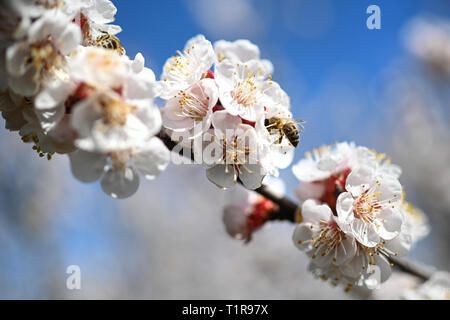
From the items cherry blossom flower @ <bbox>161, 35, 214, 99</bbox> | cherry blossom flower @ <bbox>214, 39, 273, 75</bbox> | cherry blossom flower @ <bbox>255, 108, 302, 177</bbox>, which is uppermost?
cherry blossom flower @ <bbox>214, 39, 273, 75</bbox>

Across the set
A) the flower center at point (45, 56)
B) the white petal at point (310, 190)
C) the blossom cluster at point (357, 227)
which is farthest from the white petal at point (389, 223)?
the flower center at point (45, 56)

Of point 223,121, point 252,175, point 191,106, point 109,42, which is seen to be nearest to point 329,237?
point 252,175

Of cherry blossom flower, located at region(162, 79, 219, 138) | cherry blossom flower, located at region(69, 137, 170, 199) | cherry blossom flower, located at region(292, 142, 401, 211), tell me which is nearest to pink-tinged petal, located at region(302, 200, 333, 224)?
cherry blossom flower, located at region(292, 142, 401, 211)

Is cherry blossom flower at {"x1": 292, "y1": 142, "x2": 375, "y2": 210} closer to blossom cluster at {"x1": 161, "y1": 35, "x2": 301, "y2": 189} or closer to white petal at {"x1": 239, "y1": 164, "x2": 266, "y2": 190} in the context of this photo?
blossom cluster at {"x1": 161, "y1": 35, "x2": 301, "y2": 189}

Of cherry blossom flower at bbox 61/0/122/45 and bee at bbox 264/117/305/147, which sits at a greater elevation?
cherry blossom flower at bbox 61/0/122/45

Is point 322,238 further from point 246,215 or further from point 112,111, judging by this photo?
point 112,111

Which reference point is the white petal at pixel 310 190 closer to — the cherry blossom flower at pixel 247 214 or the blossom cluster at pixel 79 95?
the cherry blossom flower at pixel 247 214

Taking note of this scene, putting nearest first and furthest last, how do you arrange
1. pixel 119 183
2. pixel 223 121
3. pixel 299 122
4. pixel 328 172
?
pixel 119 183, pixel 223 121, pixel 299 122, pixel 328 172
